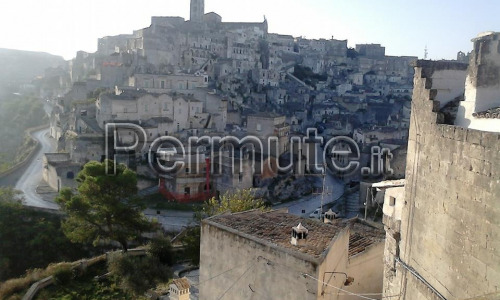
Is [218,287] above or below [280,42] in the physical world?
below

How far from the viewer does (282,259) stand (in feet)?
29.0

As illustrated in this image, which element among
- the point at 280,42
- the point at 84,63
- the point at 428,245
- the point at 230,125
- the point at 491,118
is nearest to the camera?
the point at 491,118

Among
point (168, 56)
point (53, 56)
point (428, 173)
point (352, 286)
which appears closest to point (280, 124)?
point (168, 56)

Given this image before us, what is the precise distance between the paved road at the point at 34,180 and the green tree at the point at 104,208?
9350 millimetres

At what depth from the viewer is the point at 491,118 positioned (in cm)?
589

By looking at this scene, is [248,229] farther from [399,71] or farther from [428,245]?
[399,71]

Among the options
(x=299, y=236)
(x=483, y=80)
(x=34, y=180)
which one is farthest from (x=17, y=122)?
(x=483, y=80)

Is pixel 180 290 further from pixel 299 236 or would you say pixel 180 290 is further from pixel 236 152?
pixel 236 152

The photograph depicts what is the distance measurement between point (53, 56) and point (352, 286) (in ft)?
515

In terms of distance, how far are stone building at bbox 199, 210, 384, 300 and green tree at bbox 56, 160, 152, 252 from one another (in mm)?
13312

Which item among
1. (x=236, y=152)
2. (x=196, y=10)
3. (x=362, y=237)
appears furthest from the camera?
(x=196, y=10)

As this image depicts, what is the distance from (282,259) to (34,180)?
115 ft

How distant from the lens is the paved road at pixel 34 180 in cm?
3212

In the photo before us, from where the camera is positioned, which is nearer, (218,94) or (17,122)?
(218,94)
